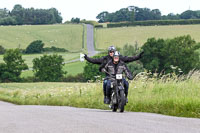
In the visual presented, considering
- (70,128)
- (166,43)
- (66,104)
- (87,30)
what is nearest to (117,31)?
(87,30)

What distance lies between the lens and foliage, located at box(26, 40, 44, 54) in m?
129

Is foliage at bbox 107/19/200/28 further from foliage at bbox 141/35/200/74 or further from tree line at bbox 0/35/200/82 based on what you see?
foliage at bbox 141/35/200/74

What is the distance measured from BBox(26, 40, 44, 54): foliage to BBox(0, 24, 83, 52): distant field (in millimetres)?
2199

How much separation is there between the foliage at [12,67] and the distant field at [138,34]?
25437mm

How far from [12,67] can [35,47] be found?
24814mm

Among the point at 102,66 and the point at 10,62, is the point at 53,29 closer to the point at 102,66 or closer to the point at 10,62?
the point at 10,62

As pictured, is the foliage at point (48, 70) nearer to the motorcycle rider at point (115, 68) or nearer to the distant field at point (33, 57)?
the distant field at point (33, 57)

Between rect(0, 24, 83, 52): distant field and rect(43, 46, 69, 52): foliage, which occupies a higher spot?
rect(0, 24, 83, 52): distant field

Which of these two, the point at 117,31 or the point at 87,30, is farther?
the point at 87,30

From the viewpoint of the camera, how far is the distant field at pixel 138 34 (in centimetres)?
12423

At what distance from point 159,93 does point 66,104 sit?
389cm

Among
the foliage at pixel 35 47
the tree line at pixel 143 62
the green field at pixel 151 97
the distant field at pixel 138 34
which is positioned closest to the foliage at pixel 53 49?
the foliage at pixel 35 47

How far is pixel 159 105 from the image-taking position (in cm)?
1178

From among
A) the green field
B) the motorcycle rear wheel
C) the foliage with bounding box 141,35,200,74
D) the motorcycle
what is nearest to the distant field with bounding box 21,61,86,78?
the foliage with bounding box 141,35,200,74
